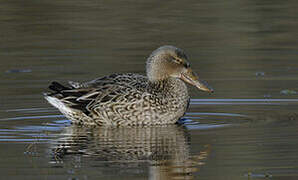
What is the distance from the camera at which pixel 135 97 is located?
11836mm

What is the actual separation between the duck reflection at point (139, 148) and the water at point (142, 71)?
0.01 metres

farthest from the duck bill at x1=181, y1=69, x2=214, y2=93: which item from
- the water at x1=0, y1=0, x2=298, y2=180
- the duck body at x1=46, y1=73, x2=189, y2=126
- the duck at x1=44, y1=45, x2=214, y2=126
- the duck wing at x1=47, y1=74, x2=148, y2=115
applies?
the duck wing at x1=47, y1=74, x2=148, y2=115

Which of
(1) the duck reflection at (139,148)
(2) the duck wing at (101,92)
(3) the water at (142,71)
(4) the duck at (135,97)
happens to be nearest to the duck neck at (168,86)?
(4) the duck at (135,97)

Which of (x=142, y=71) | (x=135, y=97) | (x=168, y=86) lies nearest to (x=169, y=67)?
(x=168, y=86)

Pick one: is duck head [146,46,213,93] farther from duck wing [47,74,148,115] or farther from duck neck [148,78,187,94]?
duck wing [47,74,148,115]

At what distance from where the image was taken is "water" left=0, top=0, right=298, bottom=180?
9156 mm

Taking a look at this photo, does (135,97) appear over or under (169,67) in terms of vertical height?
under

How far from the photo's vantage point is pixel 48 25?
21312mm

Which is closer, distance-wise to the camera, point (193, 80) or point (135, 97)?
point (135, 97)

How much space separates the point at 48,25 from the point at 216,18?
3946 millimetres

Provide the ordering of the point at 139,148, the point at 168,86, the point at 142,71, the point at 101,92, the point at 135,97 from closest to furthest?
the point at 139,148 → the point at 135,97 → the point at 101,92 → the point at 168,86 → the point at 142,71

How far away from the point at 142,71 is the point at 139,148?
226 inches

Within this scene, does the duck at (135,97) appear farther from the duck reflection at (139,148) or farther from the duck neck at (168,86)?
the duck reflection at (139,148)

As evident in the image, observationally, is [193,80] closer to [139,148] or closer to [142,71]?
[139,148]
